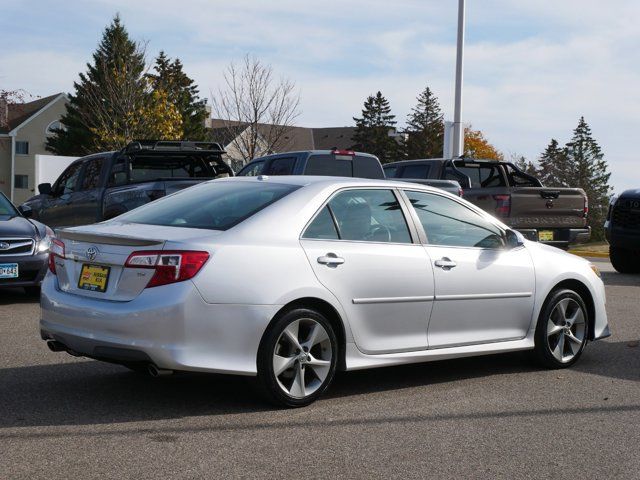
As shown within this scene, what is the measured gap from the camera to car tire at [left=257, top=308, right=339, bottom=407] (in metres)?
5.82

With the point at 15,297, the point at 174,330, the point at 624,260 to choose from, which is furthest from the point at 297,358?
the point at 624,260

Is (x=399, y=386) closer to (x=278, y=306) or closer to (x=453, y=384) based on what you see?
(x=453, y=384)

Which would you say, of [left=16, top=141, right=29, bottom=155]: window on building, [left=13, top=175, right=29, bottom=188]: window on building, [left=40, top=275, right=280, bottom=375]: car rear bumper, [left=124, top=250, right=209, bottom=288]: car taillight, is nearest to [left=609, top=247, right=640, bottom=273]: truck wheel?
[left=40, top=275, right=280, bottom=375]: car rear bumper

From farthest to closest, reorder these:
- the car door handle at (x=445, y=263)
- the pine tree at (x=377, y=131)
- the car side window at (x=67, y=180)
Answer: the pine tree at (x=377, y=131)
the car side window at (x=67, y=180)
the car door handle at (x=445, y=263)

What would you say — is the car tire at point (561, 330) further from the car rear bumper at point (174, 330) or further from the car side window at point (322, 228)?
the car rear bumper at point (174, 330)

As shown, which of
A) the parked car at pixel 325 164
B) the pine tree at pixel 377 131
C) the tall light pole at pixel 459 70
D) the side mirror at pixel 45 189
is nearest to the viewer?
the parked car at pixel 325 164

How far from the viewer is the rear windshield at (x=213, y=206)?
620cm

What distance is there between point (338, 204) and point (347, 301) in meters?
0.72

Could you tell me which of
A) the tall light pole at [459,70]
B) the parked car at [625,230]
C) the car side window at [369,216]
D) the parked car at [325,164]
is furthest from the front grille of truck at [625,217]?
the car side window at [369,216]

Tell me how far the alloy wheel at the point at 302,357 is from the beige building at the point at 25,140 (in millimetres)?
73443

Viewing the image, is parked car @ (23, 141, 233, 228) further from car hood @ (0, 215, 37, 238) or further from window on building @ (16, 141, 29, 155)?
window on building @ (16, 141, 29, 155)

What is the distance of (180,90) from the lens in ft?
253

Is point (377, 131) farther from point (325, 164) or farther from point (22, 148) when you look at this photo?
point (325, 164)

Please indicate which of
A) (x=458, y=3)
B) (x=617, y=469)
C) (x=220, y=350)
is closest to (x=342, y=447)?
(x=220, y=350)
